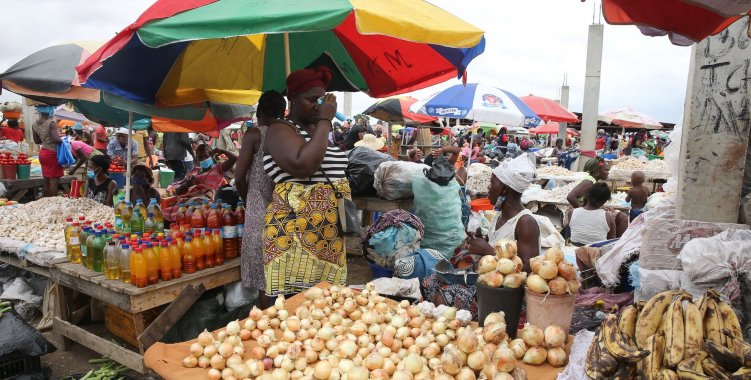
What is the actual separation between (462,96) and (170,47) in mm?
5632

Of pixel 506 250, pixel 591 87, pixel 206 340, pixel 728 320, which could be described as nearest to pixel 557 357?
pixel 506 250

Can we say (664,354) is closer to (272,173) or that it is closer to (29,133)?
(272,173)

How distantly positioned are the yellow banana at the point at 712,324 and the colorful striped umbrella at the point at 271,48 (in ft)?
6.75

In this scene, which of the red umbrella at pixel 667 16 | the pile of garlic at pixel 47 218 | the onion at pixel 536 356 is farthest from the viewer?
the pile of garlic at pixel 47 218

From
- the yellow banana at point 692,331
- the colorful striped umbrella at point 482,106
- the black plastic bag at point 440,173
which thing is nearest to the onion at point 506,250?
the yellow banana at point 692,331

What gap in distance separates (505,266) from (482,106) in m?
6.57

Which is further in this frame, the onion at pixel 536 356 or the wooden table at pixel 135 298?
the wooden table at pixel 135 298

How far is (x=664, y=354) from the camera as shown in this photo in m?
1.71

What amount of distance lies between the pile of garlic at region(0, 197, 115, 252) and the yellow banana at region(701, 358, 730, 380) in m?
4.82

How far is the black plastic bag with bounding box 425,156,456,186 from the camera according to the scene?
5141 millimetres

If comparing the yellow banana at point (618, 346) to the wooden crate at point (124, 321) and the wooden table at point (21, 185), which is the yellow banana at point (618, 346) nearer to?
the wooden crate at point (124, 321)

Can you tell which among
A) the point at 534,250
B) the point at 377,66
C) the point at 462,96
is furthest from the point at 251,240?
the point at 462,96

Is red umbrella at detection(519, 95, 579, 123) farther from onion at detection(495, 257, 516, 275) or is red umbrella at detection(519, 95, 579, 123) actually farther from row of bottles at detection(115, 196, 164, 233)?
onion at detection(495, 257, 516, 275)

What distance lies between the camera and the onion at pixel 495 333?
203 cm
